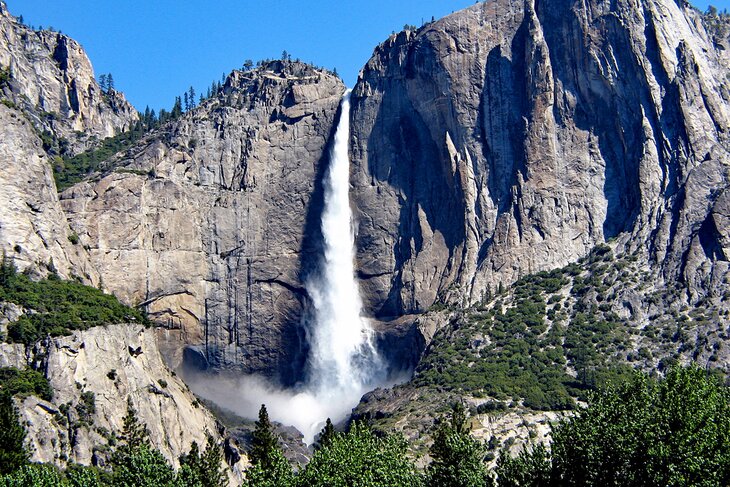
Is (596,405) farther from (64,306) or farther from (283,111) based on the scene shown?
(283,111)

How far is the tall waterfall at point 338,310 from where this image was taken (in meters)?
143

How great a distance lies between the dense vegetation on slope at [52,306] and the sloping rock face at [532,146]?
39.0m

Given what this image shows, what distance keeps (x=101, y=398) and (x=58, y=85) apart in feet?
237

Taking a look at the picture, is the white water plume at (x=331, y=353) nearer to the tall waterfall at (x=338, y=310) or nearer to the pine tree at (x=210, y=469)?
the tall waterfall at (x=338, y=310)

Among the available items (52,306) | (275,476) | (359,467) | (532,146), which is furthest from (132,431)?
(532,146)

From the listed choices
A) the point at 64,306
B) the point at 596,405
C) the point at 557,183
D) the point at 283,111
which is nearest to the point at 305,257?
the point at 283,111

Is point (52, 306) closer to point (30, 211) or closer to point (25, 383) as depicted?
point (25, 383)

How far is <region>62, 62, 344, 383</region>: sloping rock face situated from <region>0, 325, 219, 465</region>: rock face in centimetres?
2057

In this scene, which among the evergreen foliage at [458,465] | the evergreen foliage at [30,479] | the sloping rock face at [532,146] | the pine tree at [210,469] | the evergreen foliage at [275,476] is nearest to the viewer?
the evergreen foliage at [30,479]

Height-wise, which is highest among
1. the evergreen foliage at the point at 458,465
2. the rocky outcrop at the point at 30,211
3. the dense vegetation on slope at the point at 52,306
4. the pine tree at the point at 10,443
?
the rocky outcrop at the point at 30,211

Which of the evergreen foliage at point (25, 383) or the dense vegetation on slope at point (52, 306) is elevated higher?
the dense vegetation on slope at point (52, 306)

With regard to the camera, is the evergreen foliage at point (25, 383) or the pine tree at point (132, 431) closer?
the pine tree at point (132, 431)

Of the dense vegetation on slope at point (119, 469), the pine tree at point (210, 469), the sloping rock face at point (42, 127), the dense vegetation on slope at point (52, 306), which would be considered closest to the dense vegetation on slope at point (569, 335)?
the pine tree at point (210, 469)

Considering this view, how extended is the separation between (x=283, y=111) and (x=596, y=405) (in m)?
94.3
